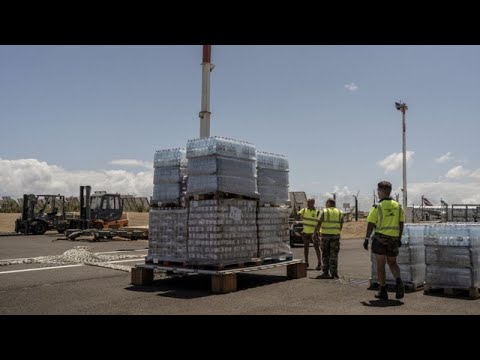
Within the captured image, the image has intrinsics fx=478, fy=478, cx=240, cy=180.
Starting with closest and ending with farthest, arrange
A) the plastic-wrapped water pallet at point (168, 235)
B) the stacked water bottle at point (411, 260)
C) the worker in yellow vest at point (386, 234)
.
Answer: the worker in yellow vest at point (386, 234) < the stacked water bottle at point (411, 260) < the plastic-wrapped water pallet at point (168, 235)

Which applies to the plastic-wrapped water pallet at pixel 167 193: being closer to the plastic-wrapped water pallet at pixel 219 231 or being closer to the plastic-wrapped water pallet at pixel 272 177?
the plastic-wrapped water pallet at pixel 219 231

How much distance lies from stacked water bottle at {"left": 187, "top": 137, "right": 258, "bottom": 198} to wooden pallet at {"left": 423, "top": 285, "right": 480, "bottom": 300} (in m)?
3.59

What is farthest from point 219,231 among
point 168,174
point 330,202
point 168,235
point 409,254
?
Answer: point 330,202

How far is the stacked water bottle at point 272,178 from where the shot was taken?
9887 millimetres

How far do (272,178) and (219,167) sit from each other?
1798 millimetres

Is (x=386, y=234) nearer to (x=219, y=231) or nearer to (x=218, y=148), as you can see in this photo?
(x=219, y=231)

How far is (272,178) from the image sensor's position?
1012 centimetres

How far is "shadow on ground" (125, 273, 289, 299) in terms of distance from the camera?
8.30 metres

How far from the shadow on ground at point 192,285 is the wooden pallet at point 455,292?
2982 millimetres

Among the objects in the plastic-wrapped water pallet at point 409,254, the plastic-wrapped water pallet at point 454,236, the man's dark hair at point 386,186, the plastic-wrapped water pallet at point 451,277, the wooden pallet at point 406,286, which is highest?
the man's dark hair at point 386,186

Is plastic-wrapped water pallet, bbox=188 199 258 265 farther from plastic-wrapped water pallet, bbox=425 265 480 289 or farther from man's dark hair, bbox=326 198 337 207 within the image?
plastic-wrapped water pallet, bbox=425 265 480 289

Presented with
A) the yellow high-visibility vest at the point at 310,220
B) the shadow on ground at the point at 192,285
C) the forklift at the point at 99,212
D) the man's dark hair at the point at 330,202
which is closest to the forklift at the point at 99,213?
the forklift at the point at 99,212
